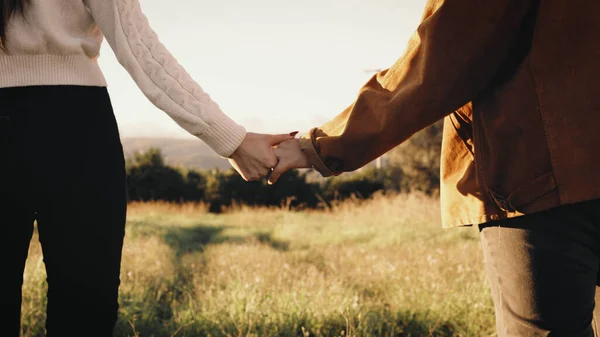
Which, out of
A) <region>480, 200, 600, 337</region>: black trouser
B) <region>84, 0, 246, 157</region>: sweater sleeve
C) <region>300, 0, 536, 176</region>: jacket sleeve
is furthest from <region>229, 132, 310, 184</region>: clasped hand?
<region>480, 200, 600, 337</region>: black trouser

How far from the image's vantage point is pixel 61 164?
1.31m

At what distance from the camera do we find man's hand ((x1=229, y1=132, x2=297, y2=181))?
1864 mm

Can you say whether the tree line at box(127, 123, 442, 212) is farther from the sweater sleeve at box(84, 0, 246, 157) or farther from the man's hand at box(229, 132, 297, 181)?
the sweater sleeve at box(84, 0, 246, 157)

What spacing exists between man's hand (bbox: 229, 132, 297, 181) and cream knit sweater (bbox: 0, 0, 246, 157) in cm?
8

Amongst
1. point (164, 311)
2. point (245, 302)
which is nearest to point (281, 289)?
point (245, 302)

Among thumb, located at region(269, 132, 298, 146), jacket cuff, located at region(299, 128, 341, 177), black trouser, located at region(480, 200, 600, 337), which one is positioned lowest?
black trouser, located at region(480, 200, 600, 337)

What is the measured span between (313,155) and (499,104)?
A: 0.64 metres

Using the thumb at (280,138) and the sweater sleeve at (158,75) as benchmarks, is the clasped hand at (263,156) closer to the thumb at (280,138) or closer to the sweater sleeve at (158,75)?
the thumb at (280,138)

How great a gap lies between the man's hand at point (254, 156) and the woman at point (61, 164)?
54 cm

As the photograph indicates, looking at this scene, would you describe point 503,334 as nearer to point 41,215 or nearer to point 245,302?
point 41,215

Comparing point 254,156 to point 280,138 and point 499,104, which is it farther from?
point 499,104

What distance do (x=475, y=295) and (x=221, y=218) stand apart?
41.0 ft

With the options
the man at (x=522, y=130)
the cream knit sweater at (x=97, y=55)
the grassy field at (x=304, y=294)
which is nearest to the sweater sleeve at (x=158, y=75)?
the cream knit sweater at (x=97, y=55)

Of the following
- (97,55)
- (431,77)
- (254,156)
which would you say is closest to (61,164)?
(97,55)
